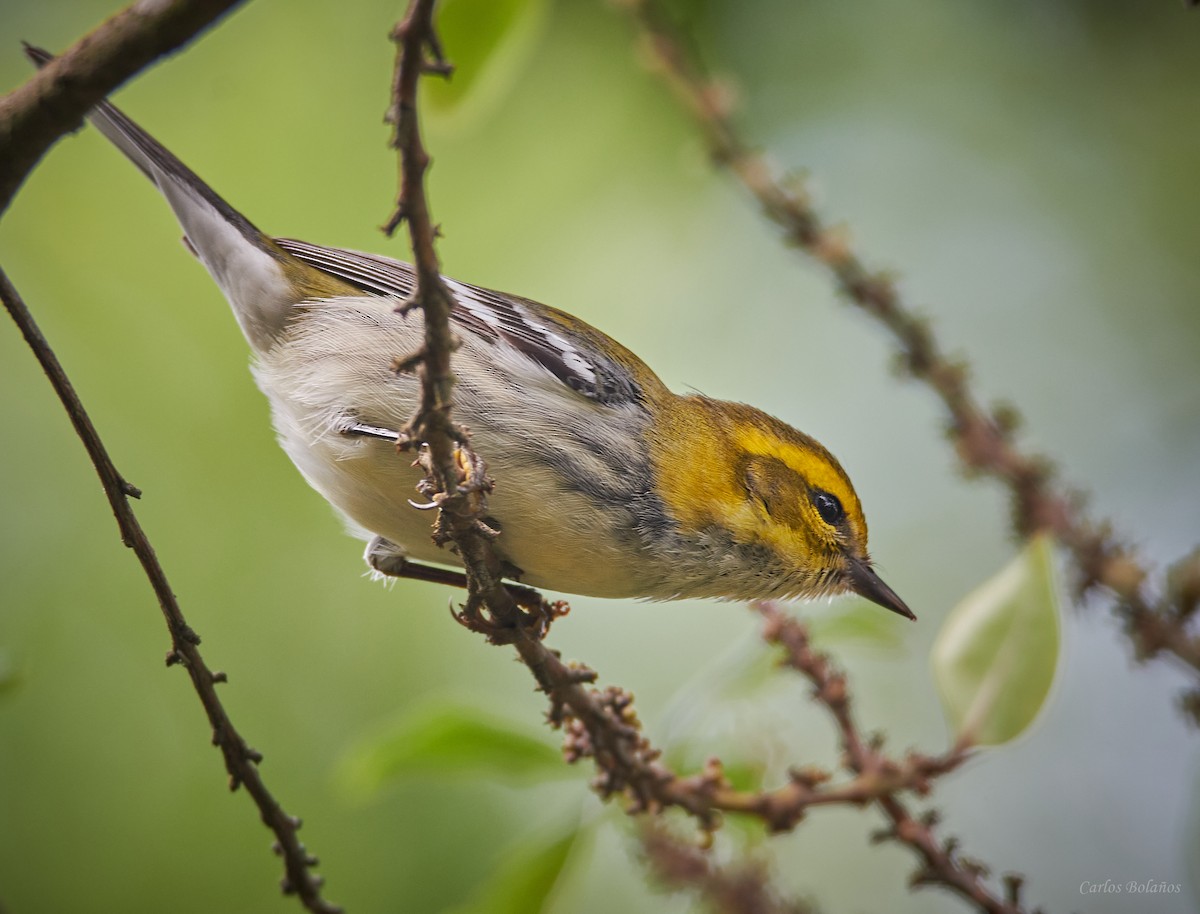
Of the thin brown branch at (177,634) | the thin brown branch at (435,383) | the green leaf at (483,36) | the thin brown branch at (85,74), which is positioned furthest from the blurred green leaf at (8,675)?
the green leaf at (483,36)

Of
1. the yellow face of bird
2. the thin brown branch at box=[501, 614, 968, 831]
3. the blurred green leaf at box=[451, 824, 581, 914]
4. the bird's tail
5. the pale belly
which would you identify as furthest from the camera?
the bird's tail

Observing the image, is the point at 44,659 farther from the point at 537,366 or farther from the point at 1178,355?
the point at 1178,355

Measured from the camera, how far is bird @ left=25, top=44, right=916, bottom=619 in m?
2.99

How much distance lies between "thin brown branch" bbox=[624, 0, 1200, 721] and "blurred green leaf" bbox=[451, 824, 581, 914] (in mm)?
1262

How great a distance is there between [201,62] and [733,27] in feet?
11.9

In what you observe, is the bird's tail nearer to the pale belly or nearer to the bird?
the bird

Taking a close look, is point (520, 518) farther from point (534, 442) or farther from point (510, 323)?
point (510, 323)

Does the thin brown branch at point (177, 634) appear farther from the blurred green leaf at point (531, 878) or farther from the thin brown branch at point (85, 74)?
the blurred green leaf at point (531, 878)

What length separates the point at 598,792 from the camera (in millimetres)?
2387

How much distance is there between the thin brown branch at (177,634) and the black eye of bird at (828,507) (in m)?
1.90

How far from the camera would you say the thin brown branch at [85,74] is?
1568 mm

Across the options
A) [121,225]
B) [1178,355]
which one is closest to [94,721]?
[121,225]

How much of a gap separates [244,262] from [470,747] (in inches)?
71.5

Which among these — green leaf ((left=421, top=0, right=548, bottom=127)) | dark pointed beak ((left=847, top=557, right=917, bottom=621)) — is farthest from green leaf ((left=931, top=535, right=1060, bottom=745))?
green leaf ((left=421, top=0, right=548, bottom=127))
